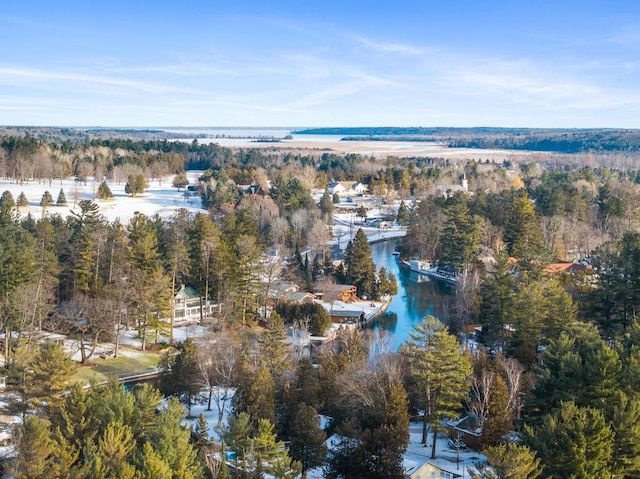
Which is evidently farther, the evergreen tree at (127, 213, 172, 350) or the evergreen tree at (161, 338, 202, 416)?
the evergreen tree at (127, 213, 172, 350)

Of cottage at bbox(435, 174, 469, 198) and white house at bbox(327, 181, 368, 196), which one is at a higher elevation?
cottage at bbox(435, 174, 469, 198)

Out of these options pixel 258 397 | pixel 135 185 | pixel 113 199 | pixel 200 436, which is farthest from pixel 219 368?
pixel 135 185

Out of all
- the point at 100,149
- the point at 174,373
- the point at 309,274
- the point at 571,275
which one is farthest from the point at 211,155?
the point at 174,373

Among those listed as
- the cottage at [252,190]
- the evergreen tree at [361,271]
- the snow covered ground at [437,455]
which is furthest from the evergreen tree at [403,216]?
the snow covered ground at [437,455]

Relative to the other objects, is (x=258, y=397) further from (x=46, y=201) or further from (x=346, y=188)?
(x=346, y=188)

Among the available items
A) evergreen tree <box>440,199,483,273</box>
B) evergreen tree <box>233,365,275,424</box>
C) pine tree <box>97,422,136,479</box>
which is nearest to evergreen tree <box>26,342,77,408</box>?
pine tree <box>97,422,136,479</box>

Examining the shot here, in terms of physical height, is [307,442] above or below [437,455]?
above

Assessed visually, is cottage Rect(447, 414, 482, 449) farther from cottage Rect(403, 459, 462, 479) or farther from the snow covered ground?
cottage Rect(403, 459, 462, 479)
